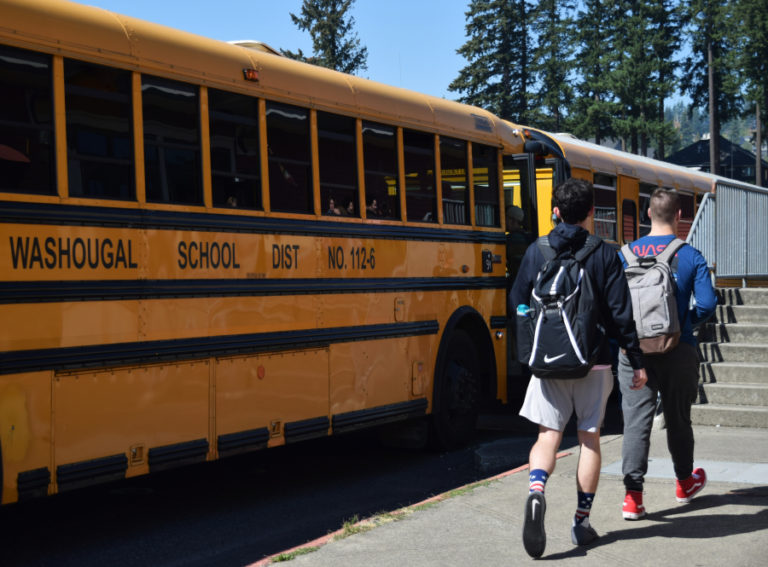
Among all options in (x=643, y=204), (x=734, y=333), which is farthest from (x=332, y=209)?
(x=643, y=204)

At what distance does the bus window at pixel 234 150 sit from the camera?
22.0 ft

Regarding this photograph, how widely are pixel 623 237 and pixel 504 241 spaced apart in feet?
15.1

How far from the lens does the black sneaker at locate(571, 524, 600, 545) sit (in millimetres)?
5418

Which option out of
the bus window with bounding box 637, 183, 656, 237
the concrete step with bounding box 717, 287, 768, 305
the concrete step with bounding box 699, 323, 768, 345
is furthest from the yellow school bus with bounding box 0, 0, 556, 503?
the bus window with bounding box 637, 183, 656, 237

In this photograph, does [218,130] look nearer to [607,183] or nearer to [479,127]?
[479,127]

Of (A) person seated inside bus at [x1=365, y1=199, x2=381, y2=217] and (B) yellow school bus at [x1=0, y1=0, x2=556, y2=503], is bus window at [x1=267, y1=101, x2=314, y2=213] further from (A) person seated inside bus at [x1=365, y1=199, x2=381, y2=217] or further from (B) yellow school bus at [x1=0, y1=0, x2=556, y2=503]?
(A) person seated inside bus at [x1=365, y1=199, x2=381, y2=217]

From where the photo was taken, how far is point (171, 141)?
21.0ft

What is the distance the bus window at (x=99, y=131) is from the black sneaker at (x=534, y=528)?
280cm

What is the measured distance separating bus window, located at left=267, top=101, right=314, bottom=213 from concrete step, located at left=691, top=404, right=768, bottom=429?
4.19 metres

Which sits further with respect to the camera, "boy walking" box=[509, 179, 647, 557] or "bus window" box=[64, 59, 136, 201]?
"bus window" box=[64, 59, 136, 201]

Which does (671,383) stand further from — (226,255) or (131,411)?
(131,411)

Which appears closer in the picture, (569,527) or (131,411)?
(569,527)

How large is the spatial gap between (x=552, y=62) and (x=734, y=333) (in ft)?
205

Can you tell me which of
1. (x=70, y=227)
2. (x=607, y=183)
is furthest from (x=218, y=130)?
(x=607, y=183)
